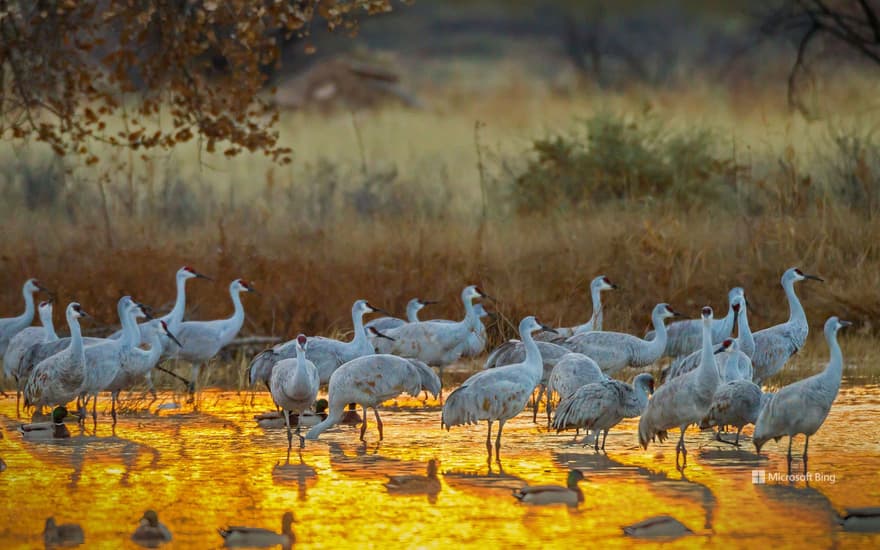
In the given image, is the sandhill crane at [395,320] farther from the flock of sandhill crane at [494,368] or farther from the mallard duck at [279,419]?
the mallard duck at [279,419]

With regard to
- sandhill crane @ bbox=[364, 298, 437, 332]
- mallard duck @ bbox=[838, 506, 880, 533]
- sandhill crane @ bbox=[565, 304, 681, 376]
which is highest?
sandhill crane @ bbox=[364, 298, 437, 332]

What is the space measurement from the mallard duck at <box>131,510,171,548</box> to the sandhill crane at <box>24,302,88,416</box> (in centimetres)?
383

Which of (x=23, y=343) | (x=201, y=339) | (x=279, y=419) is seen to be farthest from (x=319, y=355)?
(x=23, y=343)

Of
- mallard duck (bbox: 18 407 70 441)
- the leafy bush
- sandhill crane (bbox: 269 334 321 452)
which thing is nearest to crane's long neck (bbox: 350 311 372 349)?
sandhill crane (bbox: 269 334 321 452)

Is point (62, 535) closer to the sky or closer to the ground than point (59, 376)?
closer to the ground

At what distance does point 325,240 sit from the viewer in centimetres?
1700

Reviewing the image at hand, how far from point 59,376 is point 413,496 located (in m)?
3.65

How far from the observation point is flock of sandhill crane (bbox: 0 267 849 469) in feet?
32.5

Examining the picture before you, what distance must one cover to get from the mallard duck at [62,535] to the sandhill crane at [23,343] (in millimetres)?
5120

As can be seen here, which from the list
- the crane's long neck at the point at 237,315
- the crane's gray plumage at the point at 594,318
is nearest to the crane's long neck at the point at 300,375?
the crane's long neck at the point at 237,315

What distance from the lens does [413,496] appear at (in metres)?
8.74

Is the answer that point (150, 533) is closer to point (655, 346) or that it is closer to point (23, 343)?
point (23, 343)

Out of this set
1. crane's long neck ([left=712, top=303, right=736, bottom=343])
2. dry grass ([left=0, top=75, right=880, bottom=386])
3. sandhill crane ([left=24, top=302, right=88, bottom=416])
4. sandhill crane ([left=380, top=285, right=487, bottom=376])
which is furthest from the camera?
dry grass ([left=0, top=75, right=880, bottom=386])

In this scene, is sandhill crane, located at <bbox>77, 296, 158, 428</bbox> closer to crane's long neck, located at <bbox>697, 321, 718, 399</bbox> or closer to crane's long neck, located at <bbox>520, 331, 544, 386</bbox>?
crane's long neck, located at <bbox>520, 331, 544, 386</bbox>
